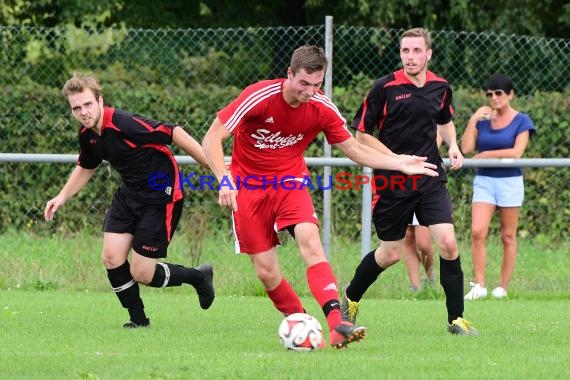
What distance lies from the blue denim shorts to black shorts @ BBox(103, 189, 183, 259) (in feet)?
11.7

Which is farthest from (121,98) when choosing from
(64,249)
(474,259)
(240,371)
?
(240,371)

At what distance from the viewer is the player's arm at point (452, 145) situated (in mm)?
8812

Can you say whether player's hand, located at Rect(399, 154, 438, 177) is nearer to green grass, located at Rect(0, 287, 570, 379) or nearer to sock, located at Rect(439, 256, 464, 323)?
sock, located at Rect(439, 256, 464, 323)

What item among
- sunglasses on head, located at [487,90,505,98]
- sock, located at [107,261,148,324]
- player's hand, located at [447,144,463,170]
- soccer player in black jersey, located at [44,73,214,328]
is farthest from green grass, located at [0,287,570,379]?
sunglasses on head, located at [487,90,505,98]

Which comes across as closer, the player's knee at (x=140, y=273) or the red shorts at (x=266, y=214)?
the red shorts at (x=266, y=214)

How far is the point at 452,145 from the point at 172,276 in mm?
2269

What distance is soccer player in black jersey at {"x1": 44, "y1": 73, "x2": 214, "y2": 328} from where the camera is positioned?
28.3ft

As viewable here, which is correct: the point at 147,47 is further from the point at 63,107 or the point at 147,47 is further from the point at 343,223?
the point at 343,223

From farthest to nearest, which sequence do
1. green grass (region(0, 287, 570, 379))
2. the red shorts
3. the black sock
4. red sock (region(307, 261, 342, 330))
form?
the black sock, the red shorts, red sock (region(307, 261, 342, 330)), green grass (region(0, 287, 570, 379))

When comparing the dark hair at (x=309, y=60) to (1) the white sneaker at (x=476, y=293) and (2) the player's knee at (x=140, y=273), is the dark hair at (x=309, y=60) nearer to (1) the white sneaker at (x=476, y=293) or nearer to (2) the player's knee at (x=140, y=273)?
(2) the player's knee at (x=140, y=273)

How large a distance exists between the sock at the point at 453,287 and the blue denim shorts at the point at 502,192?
2.83 m

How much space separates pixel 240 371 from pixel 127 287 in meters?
2.56

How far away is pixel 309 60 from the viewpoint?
7406 mm

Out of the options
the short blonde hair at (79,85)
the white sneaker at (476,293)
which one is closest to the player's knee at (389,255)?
the short blonde hair at (79,85)
